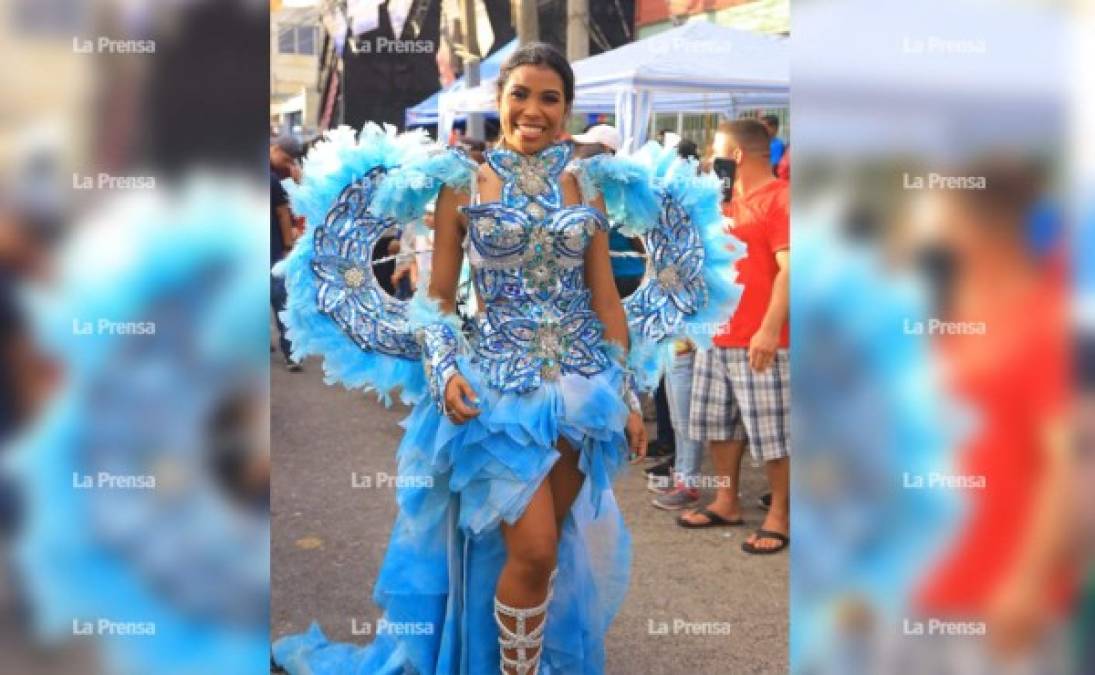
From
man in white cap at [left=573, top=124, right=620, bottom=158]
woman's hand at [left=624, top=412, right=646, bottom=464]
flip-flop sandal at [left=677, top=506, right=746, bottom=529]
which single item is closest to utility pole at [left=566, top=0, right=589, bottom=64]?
man in white cap at [left=573, top=124, right=620, bottom=158]

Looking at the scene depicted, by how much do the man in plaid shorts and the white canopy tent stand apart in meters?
1.88

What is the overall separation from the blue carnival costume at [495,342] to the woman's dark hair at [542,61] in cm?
19

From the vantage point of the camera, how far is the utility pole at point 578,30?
11.1m

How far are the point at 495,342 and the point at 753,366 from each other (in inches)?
84.2

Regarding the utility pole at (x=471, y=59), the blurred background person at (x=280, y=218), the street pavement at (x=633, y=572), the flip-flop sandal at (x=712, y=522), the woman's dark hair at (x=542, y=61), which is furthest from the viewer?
the utility pole at (x=471, y=59)

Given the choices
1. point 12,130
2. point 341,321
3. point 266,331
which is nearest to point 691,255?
point 341,321

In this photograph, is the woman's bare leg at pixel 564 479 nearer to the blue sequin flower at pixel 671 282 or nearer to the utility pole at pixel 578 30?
the blue sequin flower at pixel 671 282

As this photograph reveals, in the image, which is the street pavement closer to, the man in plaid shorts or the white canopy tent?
the man in plaid shorts

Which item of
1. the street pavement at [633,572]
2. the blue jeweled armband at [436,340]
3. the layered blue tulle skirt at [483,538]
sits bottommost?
the street pavement at [633,572]

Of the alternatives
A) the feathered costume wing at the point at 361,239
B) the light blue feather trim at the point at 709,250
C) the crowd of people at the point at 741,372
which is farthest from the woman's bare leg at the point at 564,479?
the crowd of people at the point at 741,372

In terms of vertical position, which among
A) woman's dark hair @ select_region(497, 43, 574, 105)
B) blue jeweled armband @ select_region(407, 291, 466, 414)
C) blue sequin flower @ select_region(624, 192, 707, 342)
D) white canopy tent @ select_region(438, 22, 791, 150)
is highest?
white canopy tent @ select_region(438, 22, 791, 150)

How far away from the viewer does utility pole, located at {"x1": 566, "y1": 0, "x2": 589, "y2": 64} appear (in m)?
11.1

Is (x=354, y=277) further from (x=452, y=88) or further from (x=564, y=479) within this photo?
(x=452, y=88)

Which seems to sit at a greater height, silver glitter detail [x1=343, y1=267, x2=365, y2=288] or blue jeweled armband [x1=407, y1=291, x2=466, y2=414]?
silver glitter detail [x1=343, y1=267, x2=365, y2=288]
